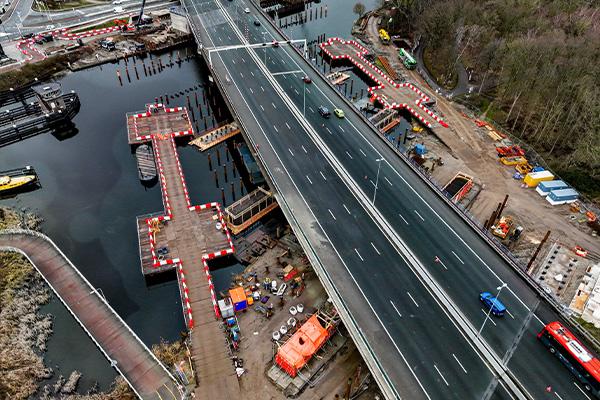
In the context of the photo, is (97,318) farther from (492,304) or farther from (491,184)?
(491,184)

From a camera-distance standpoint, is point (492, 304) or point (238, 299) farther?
point (238, 299)

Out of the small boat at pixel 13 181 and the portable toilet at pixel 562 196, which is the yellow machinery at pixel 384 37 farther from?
the small boat at pixel 13 181

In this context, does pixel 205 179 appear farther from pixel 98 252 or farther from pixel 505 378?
pixel 505 378

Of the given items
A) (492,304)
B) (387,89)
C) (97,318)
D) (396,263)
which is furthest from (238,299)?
(387,89)

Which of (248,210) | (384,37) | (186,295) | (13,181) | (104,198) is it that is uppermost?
(384,37)

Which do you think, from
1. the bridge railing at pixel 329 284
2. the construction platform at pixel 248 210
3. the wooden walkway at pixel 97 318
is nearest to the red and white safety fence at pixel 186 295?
the wooden walkway at pixel 97 318
